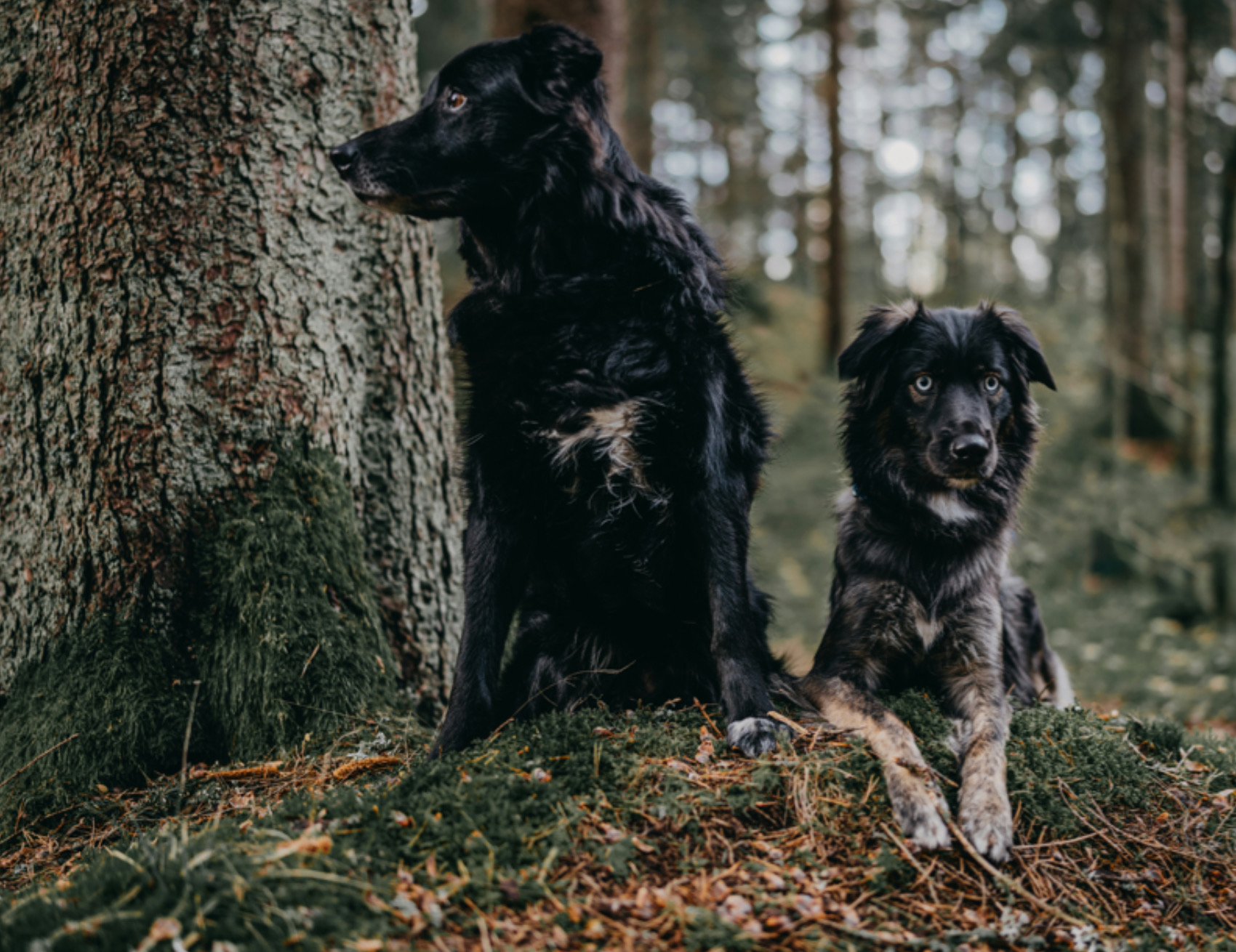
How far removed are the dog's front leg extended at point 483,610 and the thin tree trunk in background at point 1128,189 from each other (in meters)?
12.9

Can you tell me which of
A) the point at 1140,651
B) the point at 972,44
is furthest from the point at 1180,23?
the point at 972,44

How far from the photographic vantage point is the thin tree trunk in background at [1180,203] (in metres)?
14.1

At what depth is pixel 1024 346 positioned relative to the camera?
11.6 feet

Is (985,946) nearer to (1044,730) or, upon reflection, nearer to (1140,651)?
(1044,730)

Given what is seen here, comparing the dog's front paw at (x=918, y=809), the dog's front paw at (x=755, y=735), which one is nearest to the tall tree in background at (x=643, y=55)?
the dog's front paw at (x=755, y=735)

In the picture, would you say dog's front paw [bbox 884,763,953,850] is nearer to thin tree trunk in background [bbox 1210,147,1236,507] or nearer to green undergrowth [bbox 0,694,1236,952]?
green undergrowth [bbox 0,694,1236,952]

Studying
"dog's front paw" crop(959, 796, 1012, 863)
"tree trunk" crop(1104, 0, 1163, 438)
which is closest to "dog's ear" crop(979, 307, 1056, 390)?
"dog's front paw" crop(959, 796, 1012, 863)

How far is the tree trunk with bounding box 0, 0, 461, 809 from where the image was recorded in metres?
3.20

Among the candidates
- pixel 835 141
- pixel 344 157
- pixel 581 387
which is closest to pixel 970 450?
pixel 581 387

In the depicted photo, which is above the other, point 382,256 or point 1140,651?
point 382,256

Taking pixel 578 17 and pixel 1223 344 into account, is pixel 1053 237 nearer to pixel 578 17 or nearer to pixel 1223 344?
pixel 1223 344

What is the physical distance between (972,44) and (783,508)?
75.0 ft

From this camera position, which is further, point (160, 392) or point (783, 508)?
point (783, 508)

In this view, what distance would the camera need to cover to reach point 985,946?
2.21 m
